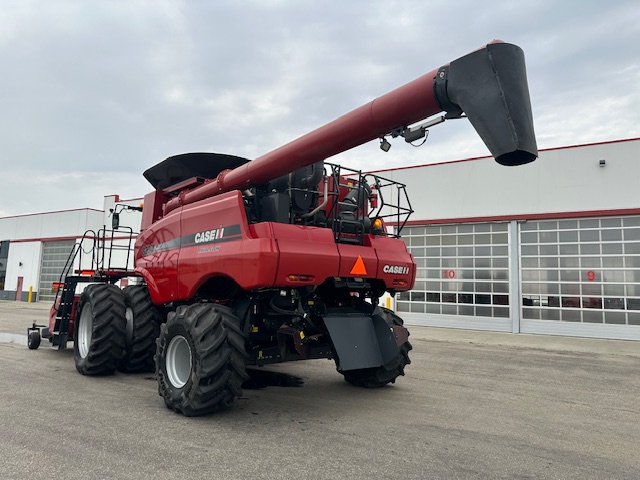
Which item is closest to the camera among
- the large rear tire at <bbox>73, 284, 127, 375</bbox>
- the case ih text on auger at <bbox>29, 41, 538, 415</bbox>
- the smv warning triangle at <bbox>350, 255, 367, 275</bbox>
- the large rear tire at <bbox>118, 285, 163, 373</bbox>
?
the case ih text on auger at <bbox>29, 41, 538, 415</bbox>

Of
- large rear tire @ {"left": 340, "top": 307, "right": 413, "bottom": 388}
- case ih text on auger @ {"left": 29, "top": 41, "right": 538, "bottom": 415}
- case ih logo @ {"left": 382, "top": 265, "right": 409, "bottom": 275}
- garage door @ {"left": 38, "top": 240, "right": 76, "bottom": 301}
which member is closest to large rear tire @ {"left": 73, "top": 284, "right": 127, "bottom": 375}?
case ih text on auger @ {"left": 29, "top": 41, "right": 538, "bottom": 415}

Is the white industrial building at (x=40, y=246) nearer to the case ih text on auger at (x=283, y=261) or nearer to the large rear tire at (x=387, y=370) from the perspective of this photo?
the case ih text on auger at (x=283, y=261)

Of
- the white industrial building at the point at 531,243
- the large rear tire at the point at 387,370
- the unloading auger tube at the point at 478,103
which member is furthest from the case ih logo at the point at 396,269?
the white industrial building at the point at 531,243

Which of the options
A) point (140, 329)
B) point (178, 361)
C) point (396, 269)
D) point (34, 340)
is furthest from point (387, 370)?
point (34, 340)

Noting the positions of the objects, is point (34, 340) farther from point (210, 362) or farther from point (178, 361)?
point (210, 362)

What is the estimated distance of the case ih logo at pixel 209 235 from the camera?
5.51 m

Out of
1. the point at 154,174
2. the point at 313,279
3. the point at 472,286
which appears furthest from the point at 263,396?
the point at 472,286

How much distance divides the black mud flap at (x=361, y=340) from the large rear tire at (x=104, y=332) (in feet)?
11.6

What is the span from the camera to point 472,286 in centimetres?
1675

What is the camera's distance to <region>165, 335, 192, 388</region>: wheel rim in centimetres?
543

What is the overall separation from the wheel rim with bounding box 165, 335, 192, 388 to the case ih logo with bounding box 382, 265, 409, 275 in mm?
2624

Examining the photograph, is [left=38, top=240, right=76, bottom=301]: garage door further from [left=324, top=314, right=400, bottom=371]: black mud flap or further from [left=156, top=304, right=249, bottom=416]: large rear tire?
[left=324, top=314, right=400, bottom=371]: black mud flap

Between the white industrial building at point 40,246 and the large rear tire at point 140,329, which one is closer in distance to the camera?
the large rear tire at point 140,329

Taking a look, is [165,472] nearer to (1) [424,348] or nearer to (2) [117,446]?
(2) [117,446]
